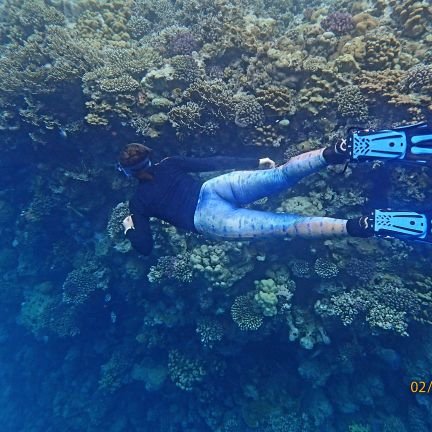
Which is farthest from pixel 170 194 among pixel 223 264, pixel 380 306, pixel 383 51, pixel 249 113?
pixel 383 51

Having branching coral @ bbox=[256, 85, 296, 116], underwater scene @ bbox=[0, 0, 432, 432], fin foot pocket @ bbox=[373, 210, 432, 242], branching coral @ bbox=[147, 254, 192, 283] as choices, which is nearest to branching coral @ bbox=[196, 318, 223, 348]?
underwater scene @ bbox=[0, 0, 432, 432]

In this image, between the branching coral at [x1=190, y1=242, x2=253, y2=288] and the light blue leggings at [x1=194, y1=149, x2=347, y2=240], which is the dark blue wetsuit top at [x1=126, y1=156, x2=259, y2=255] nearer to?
the light blue leggings at [x1=194, y1=149, x2=347, y2=240]

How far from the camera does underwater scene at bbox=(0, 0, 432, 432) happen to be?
192 inches

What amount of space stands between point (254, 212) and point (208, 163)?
0.88 meters

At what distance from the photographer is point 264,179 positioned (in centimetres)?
422

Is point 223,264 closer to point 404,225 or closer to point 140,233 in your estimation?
point 140,233

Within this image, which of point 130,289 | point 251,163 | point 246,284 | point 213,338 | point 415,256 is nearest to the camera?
point 251,163

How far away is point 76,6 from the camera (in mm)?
8273

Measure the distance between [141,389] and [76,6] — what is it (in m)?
10.4

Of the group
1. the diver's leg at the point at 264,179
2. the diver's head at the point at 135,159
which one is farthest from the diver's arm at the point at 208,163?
the diver's head at the point at 135,159

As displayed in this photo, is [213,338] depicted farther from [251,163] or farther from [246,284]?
[251,163]

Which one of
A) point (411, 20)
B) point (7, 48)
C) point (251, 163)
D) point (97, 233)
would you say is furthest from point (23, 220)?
point (411, 20)
